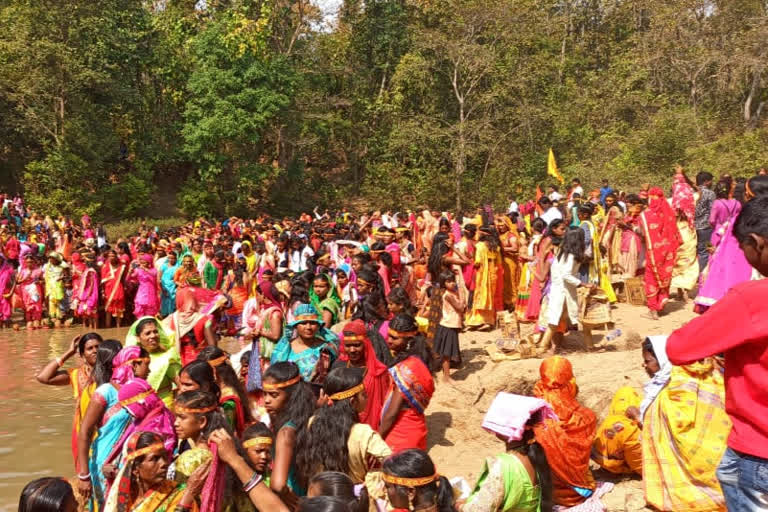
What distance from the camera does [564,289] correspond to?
773cm

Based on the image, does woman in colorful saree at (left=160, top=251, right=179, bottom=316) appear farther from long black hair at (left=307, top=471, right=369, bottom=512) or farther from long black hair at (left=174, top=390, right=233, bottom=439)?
long black hair at (left=307, top=471, right=369, bottom=512)

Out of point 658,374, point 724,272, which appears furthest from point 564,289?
point 658,374

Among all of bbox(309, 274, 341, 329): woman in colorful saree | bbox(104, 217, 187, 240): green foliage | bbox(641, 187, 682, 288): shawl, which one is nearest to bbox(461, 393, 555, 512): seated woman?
bbox(309, 274, 341, 329): woman in colorful saree

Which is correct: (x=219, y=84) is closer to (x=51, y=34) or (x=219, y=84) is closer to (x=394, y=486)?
(x=51, y=34)

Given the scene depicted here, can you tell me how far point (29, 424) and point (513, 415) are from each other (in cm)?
628

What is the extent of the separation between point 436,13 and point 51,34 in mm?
14597

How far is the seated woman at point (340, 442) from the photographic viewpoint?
3.81 meters

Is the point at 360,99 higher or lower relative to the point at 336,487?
higher

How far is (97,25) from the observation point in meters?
27.2

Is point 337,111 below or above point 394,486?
above

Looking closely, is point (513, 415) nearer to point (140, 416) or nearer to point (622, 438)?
point (622, 438)

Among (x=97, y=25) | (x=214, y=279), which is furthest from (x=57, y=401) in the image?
(x=97, y=25)

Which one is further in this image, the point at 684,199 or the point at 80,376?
the point at 684,199

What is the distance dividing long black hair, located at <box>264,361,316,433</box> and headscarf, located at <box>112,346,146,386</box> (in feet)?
3.21
